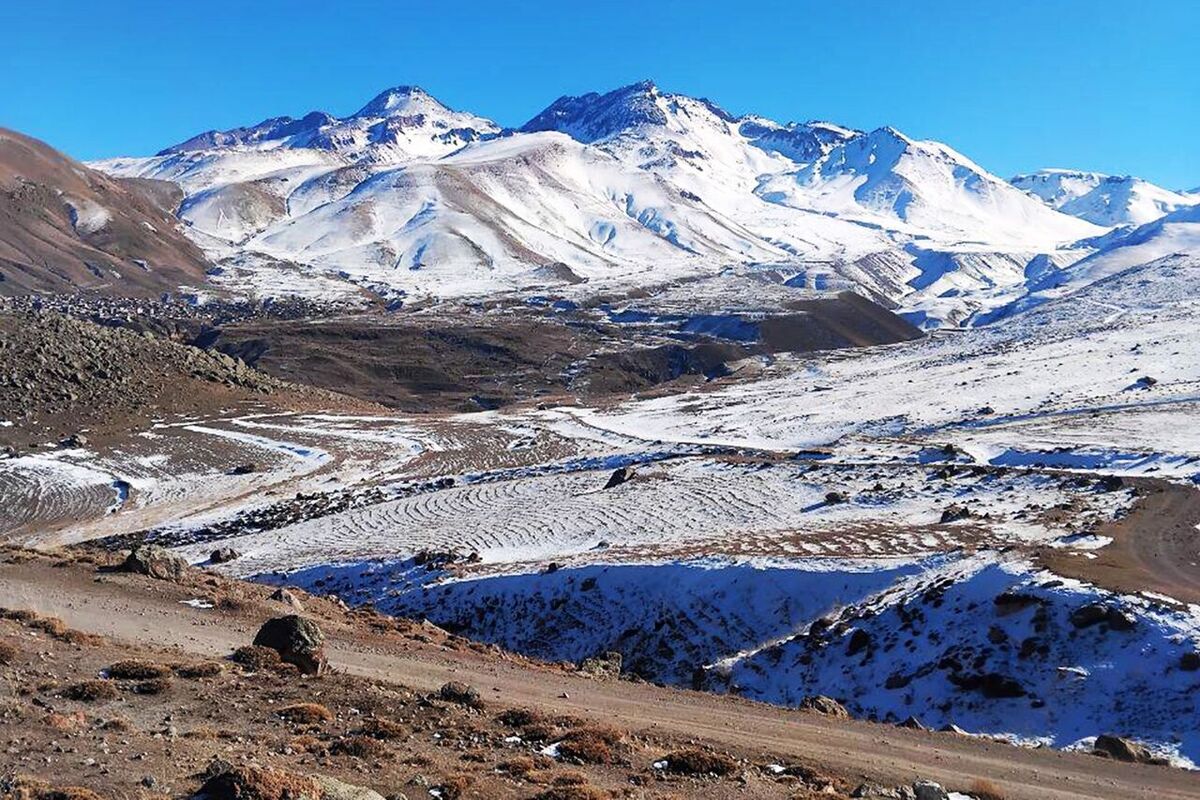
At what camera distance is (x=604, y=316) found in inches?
7781

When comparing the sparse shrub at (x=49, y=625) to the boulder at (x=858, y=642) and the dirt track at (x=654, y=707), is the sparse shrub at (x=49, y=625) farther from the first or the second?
the boulder at (x=858, y=642)

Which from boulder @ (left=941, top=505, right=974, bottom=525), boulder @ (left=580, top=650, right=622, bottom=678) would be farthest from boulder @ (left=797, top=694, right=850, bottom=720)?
boulder @ (left=941, top=505, right=974, bottom=525)

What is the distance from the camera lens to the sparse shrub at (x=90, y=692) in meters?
13.5

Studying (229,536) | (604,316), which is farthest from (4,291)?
(229,536)

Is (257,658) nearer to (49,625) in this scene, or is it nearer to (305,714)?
(305,714)

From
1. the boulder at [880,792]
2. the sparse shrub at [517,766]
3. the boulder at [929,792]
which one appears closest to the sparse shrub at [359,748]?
the sparse shrub at [517,766]

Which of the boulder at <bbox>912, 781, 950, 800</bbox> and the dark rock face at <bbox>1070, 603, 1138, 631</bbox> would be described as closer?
the boulder at <bbox>912, 781, 950, 800</bbox>

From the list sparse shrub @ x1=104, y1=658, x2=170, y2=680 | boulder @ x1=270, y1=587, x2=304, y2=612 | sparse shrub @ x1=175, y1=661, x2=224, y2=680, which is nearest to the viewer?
sparse shrub @ x1=104, y1=658, x2=170, y2=680

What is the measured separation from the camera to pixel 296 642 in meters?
16.9

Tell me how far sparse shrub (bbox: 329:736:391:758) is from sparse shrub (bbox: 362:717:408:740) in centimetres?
51

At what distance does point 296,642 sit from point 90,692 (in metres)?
3.82

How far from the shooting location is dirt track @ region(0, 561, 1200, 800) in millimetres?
15258

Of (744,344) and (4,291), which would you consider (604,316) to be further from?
(4,291)

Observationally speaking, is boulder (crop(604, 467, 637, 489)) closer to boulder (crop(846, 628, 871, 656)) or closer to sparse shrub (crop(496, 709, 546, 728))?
boulder (crop(846, 628, 871, 656))
